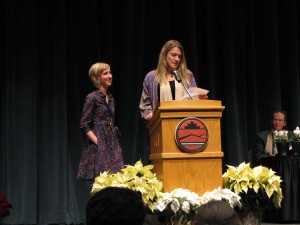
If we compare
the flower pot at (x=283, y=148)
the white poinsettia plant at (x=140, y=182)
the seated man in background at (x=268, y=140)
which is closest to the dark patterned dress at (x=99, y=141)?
the white poinsettia plant at (x=140, y=182)

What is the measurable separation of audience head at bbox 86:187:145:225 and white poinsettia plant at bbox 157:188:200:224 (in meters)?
1.24

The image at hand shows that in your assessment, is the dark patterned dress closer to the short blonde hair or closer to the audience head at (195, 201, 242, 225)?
the short blonde hair

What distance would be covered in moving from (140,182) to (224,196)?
18.7 inches

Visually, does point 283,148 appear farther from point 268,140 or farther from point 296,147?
point 268,140

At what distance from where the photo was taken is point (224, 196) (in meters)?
3.00

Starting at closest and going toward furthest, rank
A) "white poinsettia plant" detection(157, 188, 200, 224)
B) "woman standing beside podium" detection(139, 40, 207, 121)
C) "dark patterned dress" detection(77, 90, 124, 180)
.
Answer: "white poinsettia plant" detection(157, 188, 200, 224) → "woman standing beside podium" detection(139, 40, 207, 121) → "dark patterned dress" detection(77, 90, 124, 180)

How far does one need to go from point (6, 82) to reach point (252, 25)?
117 inches

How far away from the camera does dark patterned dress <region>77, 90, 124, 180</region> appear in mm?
4336

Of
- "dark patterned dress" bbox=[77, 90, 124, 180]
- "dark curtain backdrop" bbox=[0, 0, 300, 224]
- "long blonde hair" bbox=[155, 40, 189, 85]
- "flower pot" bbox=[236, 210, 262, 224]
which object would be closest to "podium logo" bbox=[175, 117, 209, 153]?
"flower pot" bbox=[236, 210, 262, 224]

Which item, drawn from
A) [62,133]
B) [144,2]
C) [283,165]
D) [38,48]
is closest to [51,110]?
[62,133]

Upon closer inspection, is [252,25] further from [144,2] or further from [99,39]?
[99,39]

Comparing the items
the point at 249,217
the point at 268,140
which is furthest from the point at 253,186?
the point at 268,140

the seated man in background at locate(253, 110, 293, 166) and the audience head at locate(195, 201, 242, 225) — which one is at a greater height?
the seated man in background at locate(253, 110, 293, 166)

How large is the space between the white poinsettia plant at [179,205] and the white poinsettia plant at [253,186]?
0.34 metres
